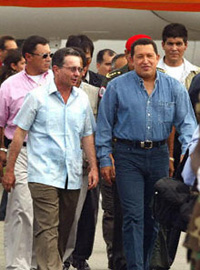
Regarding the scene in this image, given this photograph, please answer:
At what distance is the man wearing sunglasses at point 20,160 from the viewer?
26.2 feet

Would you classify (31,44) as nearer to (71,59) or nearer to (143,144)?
(71,59)

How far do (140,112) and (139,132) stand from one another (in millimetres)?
137

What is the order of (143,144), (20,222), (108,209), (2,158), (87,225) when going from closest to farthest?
(143,144)
(20,222)
(2,158)
(87,225)
(108,209)

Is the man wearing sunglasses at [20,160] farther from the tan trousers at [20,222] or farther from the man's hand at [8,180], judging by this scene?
the man's hand at [8,180]

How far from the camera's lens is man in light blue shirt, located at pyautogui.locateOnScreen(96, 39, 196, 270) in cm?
736

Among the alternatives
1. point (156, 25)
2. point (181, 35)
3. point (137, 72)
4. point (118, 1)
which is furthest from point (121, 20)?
point (137, 72)

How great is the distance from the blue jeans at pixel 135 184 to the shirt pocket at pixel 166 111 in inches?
7.5

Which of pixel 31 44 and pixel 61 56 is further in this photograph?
pixel 31 44

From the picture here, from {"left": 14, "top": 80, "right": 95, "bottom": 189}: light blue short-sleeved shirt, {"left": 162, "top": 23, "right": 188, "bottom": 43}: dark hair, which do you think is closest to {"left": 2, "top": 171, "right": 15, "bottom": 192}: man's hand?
{"left": 14, "top": 80, "right": 95, "bottom": 189}: light blue short-sleeved shirt

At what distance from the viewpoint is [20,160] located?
8047mm

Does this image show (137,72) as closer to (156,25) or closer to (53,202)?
(53,202)

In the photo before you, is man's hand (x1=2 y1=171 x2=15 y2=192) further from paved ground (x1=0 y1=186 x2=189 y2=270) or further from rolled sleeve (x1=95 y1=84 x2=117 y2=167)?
paved ground (x1=0 y1=186 x2=189 y2=270)

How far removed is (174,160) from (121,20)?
14287 millimetres

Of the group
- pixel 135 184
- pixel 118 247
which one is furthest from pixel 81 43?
pixel 135 184
